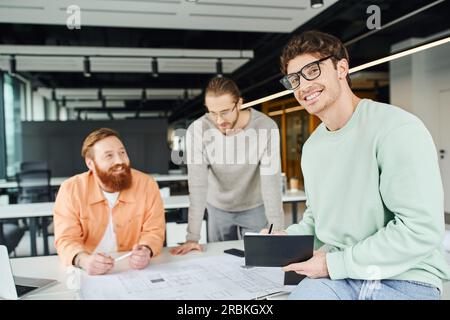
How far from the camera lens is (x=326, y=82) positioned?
835 millimetres

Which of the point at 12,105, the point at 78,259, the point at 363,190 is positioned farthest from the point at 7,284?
the point at 12,105

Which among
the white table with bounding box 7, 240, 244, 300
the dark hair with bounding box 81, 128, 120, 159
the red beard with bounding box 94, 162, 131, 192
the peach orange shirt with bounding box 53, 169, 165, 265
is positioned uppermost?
the dark hair with bounding box 81, 128, 120, 159

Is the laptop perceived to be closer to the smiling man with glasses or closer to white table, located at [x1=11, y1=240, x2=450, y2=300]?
white table, located at [x1=11, y1=240, x2=450, y2=300]

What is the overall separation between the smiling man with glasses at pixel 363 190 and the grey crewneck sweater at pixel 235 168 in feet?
2.99

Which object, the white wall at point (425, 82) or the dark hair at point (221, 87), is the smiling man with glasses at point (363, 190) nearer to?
the dark hair at point (221, 87)

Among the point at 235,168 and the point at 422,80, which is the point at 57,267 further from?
the point at 422,80

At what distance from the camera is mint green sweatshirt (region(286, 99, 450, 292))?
71 cm

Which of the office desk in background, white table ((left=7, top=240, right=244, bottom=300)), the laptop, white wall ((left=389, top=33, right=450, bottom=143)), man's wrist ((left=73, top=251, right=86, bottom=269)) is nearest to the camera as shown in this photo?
the laptop

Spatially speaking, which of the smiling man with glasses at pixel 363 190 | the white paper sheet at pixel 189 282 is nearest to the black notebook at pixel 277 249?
the smiling man with glasses at pixel 363 190

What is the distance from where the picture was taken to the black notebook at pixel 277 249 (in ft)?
2.88

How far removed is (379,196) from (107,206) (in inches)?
42.6

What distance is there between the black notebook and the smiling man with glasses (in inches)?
1.0

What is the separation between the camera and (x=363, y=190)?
0.80 m

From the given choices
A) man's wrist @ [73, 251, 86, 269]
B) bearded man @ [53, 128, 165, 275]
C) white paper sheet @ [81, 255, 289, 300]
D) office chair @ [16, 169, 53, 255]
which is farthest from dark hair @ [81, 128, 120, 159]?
office chair @ [16, 169, 53, 255]
